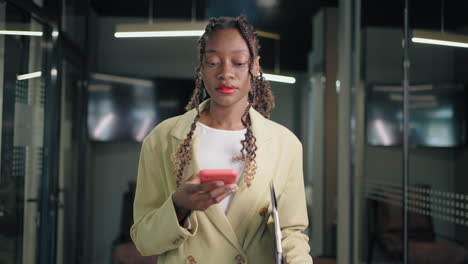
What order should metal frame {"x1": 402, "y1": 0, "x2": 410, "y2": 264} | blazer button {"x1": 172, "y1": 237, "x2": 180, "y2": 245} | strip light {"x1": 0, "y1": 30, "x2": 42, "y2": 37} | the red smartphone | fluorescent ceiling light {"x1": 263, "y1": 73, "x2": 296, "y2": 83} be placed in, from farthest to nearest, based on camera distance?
metal frame {"x1": 402, "y1": 0, "x2": 410, "y2": 264}, strip light {"x1": 0, "y1": 30, "x2": 42, "y2": 37}, fluorescent ceiling light {"x1": 263, "y1": 73, "x2": 296, "y2": 83}, blazer button {"x1": 172, "y1": 237, "x2": 180, "y2": 245}, the red smartphone

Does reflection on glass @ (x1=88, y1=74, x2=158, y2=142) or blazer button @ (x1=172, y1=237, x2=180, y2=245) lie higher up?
reflection on glass @ (x1=88, y1=74, x2=158, y2=142)

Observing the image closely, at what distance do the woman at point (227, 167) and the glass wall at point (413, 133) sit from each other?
1.39 m

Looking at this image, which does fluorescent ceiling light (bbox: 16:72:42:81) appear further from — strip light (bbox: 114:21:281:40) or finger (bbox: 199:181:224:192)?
finger (bbox: 199:181:224:192)

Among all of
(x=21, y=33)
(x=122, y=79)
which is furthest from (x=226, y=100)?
(x=122, y=79)

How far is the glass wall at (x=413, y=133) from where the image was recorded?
2299 millimetres

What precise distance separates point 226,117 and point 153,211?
0.27 metres

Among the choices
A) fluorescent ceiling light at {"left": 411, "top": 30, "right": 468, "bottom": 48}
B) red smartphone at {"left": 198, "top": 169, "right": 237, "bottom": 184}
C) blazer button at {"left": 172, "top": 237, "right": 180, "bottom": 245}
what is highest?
fluorescent ceiling light at {"left": 411, "top": 30, "right": 468, "bottom": 48}

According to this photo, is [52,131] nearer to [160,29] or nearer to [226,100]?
[160,29]

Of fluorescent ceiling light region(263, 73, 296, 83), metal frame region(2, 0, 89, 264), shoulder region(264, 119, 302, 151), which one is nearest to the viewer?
shoulder region(264, 119, 302, 151)

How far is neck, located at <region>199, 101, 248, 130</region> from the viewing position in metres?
1.16

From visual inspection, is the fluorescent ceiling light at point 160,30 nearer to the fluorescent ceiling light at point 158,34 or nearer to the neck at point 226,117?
the fluorescent ceiling light at point 158,34

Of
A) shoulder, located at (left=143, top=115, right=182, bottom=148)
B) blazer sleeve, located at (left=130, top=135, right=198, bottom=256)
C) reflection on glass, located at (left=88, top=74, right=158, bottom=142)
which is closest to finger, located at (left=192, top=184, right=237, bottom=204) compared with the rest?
blazer sleeve, located at (left=130, top=135, right=198, bottom=256)

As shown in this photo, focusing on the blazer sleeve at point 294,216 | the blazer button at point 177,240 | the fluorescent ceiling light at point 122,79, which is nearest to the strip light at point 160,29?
the fluorescent ceiling light at point 122,79

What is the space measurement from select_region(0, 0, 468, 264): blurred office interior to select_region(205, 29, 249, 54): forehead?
0.86 metres
